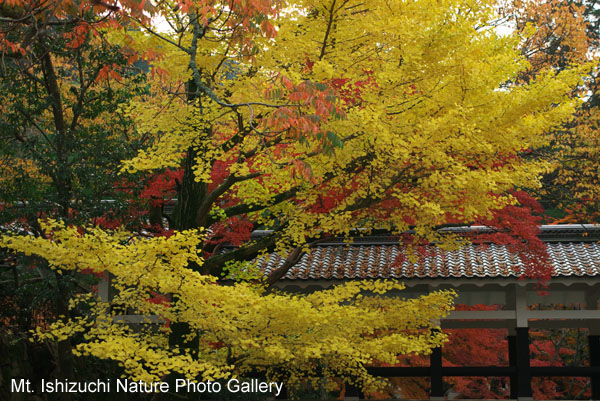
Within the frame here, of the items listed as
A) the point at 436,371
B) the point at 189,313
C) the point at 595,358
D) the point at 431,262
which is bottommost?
the point at 436,371

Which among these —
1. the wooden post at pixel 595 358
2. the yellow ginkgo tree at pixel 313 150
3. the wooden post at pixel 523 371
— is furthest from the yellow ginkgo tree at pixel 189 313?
the wooden post at pixel 595 358

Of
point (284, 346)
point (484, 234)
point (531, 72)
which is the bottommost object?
point (284, 346)

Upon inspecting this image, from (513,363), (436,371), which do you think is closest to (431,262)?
(436,371)

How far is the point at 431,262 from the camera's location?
1201 centimetres

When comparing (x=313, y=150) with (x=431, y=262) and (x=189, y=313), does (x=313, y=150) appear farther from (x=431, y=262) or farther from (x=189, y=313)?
(x=431, y=262)

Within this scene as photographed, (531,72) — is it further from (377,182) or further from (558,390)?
(377,182)

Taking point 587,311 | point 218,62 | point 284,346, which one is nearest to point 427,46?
point 218,62

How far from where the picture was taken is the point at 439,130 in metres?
7.83

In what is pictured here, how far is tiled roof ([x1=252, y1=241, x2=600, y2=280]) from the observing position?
1146 centimetres

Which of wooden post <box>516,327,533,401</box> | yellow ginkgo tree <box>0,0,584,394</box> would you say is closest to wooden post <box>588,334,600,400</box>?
wooden post <box>516,327,533,401</box>

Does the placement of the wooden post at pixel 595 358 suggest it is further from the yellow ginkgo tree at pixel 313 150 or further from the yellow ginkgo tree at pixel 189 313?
the yellow ginkgo tree at pixel 189 313

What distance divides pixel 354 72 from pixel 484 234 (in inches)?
232

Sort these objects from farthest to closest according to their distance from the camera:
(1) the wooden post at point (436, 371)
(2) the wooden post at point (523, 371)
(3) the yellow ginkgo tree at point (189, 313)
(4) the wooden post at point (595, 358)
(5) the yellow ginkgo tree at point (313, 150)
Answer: (4) the wooden post at point (595, 358)
(1) the wooden post at point (436, 371)
(2) the wooden post at point (523, 371)
(5) the yellow ginkgo tree at point (313, 150)
(3) the yellow ginkgo tree at point (189, 313)

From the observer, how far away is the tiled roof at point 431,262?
11.5m
